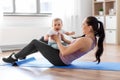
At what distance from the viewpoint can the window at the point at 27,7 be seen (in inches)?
222

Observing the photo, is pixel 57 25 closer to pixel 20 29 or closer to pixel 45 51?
pixel 45 51

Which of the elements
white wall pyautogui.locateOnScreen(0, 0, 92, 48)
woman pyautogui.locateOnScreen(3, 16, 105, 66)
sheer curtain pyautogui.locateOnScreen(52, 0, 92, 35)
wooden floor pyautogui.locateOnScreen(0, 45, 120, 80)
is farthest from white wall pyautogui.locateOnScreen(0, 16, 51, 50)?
woman pyautogui.locateOnScreen(3, 16, 105, 66)

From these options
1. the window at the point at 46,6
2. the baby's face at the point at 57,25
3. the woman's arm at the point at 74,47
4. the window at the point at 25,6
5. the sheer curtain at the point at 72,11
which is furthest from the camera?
the window at the point at 46,6

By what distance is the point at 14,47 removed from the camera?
555cm

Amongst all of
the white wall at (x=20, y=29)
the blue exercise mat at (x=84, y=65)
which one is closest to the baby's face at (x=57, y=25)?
the blue exercise mat at (x=84, y=65)

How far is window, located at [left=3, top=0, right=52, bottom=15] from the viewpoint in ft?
18.5

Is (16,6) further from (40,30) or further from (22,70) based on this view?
(22,70)

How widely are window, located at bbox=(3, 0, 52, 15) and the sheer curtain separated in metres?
0.25

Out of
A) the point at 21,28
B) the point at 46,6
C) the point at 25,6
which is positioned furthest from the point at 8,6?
the point at 46,6

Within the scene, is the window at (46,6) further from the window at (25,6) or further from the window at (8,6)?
the window at (8,6)

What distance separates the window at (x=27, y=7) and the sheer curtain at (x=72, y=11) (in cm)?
25

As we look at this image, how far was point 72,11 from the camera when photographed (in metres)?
6.46

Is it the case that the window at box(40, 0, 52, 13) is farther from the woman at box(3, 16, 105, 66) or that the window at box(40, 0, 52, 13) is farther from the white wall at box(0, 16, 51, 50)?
the woman at box(3, 16, 105, 66)

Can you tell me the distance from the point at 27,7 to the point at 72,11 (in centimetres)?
118
